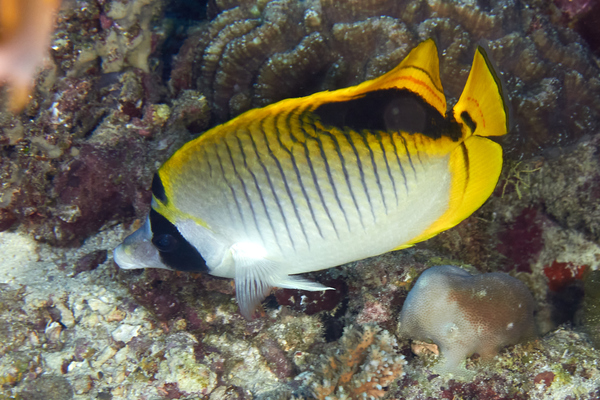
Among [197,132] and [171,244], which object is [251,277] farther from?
[197,132]

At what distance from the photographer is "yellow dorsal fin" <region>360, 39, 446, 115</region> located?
147cm

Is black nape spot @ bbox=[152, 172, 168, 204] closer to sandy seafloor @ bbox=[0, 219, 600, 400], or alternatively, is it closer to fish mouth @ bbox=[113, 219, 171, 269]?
fish mouth @ bbox=[113, 219, 171, 269]

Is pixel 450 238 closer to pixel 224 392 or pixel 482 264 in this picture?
pixel 482 264

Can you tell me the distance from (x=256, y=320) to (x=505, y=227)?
2.22m

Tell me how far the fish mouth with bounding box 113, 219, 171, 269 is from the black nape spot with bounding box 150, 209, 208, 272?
43 millimetres

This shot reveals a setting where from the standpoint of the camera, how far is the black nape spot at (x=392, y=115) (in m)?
1.54

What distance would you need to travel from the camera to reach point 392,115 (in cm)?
154

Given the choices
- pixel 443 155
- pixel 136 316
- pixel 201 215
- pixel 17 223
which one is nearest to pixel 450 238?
pixel 443 155

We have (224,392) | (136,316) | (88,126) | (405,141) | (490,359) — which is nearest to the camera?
(405,141)

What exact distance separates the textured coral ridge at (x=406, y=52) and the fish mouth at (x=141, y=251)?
1.47 m

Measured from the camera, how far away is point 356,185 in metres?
1.56

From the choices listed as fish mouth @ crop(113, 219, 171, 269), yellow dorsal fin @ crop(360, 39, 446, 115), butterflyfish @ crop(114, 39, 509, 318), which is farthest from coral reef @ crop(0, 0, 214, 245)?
yellow dorsal fin @ crop(360, 39, 446, 115)

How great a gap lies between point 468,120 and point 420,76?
271mm

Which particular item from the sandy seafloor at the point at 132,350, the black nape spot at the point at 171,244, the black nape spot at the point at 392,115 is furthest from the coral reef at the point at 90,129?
the black nape spot at the point at 392,115
